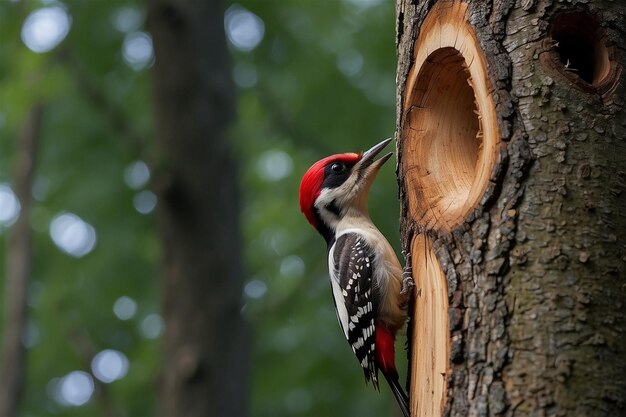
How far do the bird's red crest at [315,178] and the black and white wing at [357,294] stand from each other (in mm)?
362

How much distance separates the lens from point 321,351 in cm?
802

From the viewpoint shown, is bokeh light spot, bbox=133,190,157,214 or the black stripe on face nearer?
the black stripe on face

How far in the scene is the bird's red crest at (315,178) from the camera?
521 cm

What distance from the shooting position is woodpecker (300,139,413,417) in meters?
4.55

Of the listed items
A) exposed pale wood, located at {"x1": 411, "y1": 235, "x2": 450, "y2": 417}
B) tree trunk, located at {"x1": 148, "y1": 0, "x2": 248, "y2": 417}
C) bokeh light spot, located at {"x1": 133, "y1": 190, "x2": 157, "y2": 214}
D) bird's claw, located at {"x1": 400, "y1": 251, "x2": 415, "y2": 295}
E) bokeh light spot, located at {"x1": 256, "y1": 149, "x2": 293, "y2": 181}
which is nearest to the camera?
exposed pale wood, located at {"x1": 411, "y1": 235, "x2": 450, "y2": 417}

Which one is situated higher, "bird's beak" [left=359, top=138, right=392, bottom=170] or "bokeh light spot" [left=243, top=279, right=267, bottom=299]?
"bird's beak" [left=359, top=138, right=392, bottom=170]

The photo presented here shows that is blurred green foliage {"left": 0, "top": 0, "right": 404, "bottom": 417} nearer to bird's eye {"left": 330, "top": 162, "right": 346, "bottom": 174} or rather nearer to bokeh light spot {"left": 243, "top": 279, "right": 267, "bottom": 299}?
bokeh light spot {"left": 243, "top": 279, "right": 267, "bottom": 299}

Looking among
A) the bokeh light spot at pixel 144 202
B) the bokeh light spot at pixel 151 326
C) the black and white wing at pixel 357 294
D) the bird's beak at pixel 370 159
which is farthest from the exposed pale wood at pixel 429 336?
the bokeh light spot at pixel 151 326

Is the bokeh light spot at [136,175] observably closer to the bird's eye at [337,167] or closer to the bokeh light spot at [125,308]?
the bokeh light spot at [125,308]

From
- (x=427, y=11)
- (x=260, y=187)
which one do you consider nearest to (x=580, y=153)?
(x=427, y=11)

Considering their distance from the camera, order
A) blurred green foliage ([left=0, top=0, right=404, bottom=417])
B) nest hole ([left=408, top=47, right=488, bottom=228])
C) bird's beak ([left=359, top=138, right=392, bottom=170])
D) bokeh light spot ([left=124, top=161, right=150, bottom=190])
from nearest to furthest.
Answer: nest hole ([left=408, top=47, right=488, bottom=228])
bird's beak ([left=359, top=138, right=392, bottom=170])
blurred green foliage ([left=0, top=0, right=404, bottom=417])
bokeh light spot ([left=124, top=161, right=150, bottom=190])

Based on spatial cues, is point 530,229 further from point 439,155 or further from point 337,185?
point 337,185

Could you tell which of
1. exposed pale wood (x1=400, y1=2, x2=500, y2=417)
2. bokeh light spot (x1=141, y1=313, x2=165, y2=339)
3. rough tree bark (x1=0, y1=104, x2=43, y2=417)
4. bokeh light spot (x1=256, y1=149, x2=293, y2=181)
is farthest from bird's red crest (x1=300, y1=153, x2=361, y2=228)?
bokeh light spot (x1=141, y1=313, x2=165, y2=339)

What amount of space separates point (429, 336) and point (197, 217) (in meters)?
3.56
